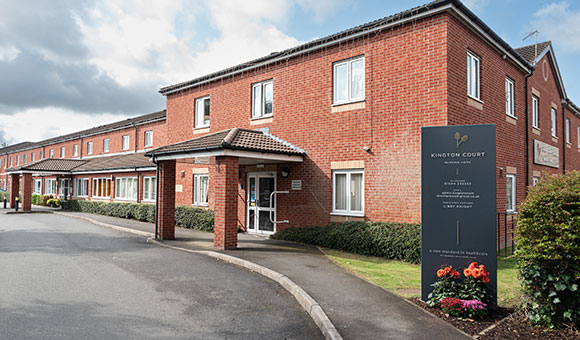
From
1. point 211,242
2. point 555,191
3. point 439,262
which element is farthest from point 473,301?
point 211,242

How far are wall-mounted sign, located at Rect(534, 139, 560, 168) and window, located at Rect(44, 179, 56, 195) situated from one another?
1460 inches

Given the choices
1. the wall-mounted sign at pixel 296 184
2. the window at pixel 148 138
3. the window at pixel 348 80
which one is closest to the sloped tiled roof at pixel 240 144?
the wall-mounted sign at pixel 296 184

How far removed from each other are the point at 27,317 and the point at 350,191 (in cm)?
826

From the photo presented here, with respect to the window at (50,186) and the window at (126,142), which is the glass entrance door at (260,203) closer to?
the window at (126,142)

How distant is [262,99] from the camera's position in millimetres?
14266

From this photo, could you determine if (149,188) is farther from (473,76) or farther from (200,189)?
(473,76)

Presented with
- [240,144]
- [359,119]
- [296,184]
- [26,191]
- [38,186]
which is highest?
[359,119]

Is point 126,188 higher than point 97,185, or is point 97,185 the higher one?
point 97,185

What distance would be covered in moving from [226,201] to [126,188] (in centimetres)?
1696

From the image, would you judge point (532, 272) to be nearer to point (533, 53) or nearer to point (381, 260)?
point (381, 260)

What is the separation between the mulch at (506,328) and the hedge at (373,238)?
3590 millimetres

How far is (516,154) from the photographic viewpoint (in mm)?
13391

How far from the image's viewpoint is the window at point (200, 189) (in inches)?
654

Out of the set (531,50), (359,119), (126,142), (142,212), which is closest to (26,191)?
(126,142)
